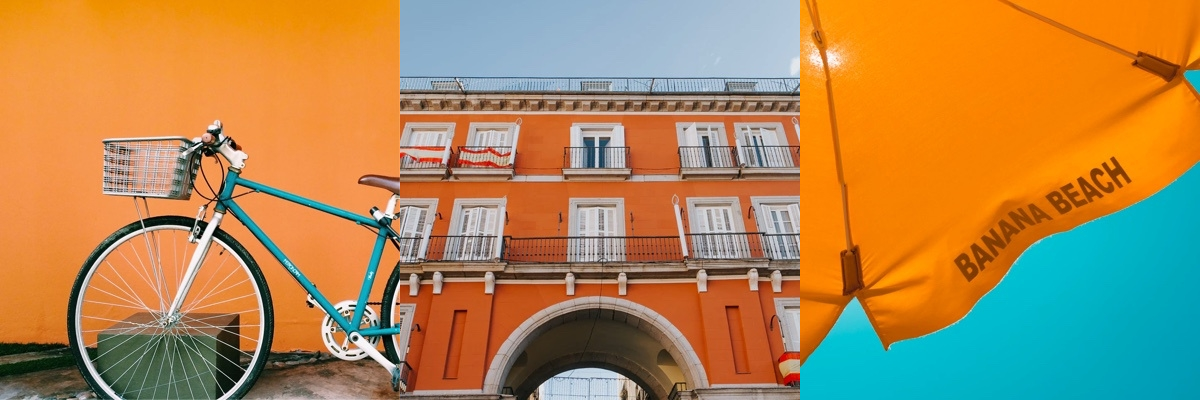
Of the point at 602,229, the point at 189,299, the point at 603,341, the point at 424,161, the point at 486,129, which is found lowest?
the point at 603,341

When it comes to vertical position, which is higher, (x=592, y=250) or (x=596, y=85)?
(x=596, y=85)

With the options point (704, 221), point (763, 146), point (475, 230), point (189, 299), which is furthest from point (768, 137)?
point (189, 299)

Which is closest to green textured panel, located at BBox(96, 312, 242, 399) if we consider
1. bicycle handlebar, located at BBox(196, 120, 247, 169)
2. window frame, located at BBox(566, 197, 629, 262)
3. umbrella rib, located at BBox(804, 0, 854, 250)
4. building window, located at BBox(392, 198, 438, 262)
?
bicycle handlebar, located at BBox(196, 120, 247, 169)

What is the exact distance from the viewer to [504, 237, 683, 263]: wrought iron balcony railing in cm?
129

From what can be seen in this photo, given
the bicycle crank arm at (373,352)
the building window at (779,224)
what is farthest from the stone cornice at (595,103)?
the bicycle crank arm at (373,352)

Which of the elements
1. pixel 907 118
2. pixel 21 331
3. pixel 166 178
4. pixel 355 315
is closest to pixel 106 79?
pixel 166 178

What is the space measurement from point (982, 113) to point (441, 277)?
1.17m

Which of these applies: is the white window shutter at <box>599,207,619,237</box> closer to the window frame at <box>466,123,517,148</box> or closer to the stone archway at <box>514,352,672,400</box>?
the window frame at <box>466,123,517,148</box>

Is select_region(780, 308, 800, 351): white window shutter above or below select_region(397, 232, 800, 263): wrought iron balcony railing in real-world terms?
below

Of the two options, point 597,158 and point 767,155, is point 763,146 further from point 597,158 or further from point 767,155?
point 597,158

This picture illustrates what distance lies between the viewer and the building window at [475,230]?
1234 mm

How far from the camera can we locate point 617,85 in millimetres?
1463

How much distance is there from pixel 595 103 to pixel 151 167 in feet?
3.47

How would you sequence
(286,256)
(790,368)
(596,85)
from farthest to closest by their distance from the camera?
(286,256) < (596,85) < (790,368)
